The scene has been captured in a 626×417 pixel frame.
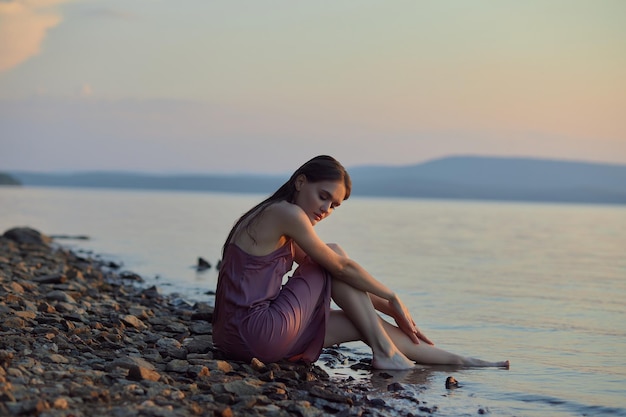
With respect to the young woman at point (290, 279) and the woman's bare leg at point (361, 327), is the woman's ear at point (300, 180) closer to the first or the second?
the young woman at point (290, 279)

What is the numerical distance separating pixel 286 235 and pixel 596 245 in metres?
21.7

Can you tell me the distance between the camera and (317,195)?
579cm

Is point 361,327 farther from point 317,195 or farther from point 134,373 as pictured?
point 134,373

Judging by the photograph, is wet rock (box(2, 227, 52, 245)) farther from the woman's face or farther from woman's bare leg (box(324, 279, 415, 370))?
the woman's face

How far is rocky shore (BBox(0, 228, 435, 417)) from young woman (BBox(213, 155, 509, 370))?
0.19 meters

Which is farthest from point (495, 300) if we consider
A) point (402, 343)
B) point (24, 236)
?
point (24, 236)

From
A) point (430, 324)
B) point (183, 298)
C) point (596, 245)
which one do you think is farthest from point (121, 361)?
point (596, 245)

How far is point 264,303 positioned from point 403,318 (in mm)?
1185

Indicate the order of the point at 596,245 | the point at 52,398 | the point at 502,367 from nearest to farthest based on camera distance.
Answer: the point at 52,398, the point at 502,367, the point at 596,245

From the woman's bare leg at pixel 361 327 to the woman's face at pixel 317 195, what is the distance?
0.59m

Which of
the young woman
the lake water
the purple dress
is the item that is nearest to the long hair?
the young woman

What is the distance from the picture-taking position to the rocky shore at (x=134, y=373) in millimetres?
4391

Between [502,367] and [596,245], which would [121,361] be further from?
[596,245]

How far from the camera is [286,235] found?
18.9 ft
